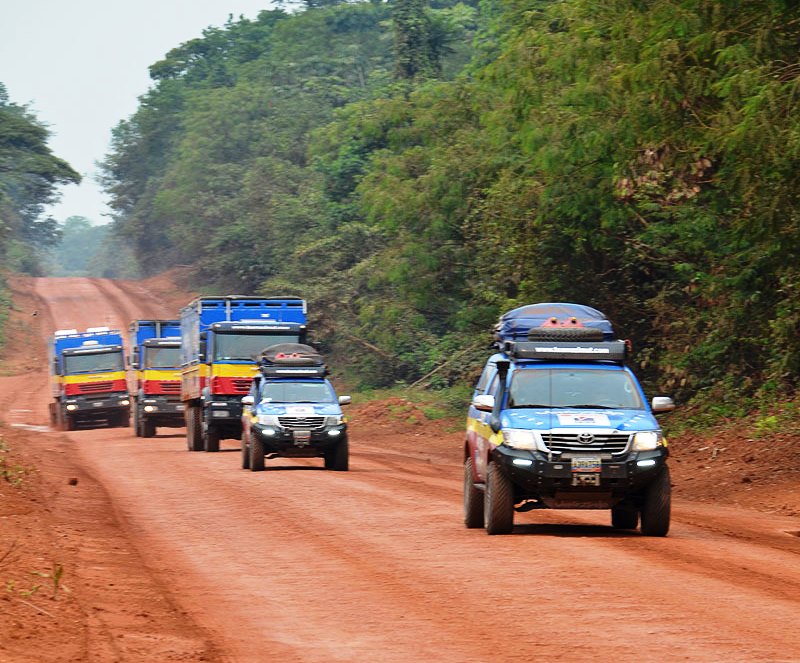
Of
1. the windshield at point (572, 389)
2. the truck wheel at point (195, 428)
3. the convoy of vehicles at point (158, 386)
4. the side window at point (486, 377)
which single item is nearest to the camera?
the windshield at point (572, 389)

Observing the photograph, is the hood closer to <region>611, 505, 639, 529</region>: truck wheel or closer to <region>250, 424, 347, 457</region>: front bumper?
<region>611, 505, 639, 529</region>: truck wheel

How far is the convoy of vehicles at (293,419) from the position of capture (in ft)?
88.8

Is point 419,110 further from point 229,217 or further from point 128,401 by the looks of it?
point 229,217

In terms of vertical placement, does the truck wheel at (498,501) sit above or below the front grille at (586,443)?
below

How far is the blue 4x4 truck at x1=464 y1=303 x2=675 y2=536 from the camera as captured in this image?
1504cm

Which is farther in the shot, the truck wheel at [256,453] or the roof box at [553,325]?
the truck wheel at [256,453]

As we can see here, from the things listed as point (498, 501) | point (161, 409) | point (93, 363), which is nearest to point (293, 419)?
point (498, 501)

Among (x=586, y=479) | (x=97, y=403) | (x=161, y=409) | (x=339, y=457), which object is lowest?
(x=97, y=403)

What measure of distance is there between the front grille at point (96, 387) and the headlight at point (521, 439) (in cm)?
3564

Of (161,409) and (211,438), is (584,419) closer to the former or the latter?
(211,438)

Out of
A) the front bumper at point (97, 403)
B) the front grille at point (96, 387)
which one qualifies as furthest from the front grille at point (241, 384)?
the front grille at point (96, 387)

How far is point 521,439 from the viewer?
49.8 ft

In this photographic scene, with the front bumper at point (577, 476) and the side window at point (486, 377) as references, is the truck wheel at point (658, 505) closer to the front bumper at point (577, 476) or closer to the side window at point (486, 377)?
the front bumper at point (577, 476)

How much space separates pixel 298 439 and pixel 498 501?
39.3ft
